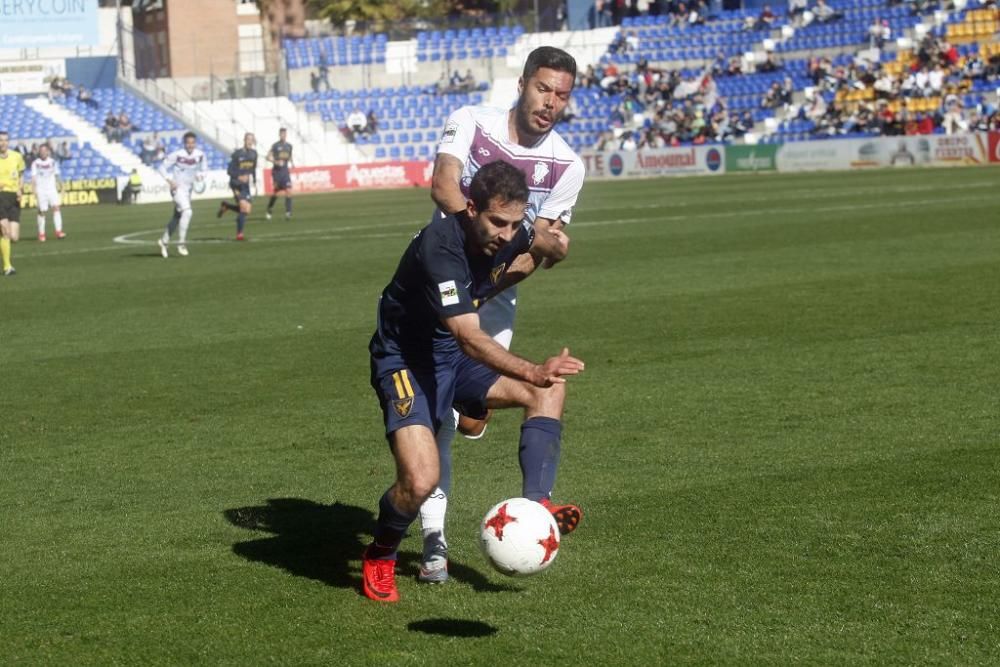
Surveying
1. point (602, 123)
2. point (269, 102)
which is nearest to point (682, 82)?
point (602, 123)

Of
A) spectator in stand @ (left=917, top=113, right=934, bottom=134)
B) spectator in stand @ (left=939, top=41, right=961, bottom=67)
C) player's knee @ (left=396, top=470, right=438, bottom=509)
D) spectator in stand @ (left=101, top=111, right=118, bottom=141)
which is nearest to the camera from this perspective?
player's knee @ (left=396, top=470, right=438, bottom=509)

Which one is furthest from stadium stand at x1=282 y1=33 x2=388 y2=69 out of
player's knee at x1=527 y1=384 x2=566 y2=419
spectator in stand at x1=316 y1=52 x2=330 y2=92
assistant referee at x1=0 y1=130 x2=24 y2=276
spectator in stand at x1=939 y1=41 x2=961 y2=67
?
player's knee at x1=527 y1=384 x2=566 y2=419

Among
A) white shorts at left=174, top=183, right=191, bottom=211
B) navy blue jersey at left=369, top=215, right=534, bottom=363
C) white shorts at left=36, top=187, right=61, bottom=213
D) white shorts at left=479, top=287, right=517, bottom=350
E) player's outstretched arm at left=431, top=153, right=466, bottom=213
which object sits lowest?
white shorts at left=36, top=187, right=61, bottom=213

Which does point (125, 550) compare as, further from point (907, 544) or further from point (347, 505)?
point (907, 544)

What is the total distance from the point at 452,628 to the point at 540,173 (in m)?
2.49

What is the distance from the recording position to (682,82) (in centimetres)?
6056

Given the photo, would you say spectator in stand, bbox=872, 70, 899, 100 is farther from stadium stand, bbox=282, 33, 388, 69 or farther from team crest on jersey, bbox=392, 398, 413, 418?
team crest on jersey, bbox=392, 398, 413, 418

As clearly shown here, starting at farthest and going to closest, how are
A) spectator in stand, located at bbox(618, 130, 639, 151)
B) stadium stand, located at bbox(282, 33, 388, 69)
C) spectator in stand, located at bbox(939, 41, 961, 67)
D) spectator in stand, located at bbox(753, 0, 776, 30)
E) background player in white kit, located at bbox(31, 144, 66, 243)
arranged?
stadium stand, located at bbox(282, 33, 388, 69) < spectator in stand, located at bbox(753, 0, 776, 30) < spectator in stand, located at bbox(618, 130, 639, 151) < spectator in stand, located at bbox(939, 41, 961, 67) < background player in white kit, located at bbox(31, 144, 66, 243)

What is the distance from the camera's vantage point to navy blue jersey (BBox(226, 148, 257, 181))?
102 feet

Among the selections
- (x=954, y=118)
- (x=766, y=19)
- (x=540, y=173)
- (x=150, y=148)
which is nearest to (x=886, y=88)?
(x=954, y=118)

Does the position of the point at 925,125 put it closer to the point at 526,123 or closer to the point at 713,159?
the point at 713,159

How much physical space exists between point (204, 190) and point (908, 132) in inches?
945

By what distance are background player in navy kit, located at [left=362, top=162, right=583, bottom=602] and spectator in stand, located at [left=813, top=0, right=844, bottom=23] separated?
5547 centimetres

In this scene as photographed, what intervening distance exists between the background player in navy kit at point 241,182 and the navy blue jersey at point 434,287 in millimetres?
22644
